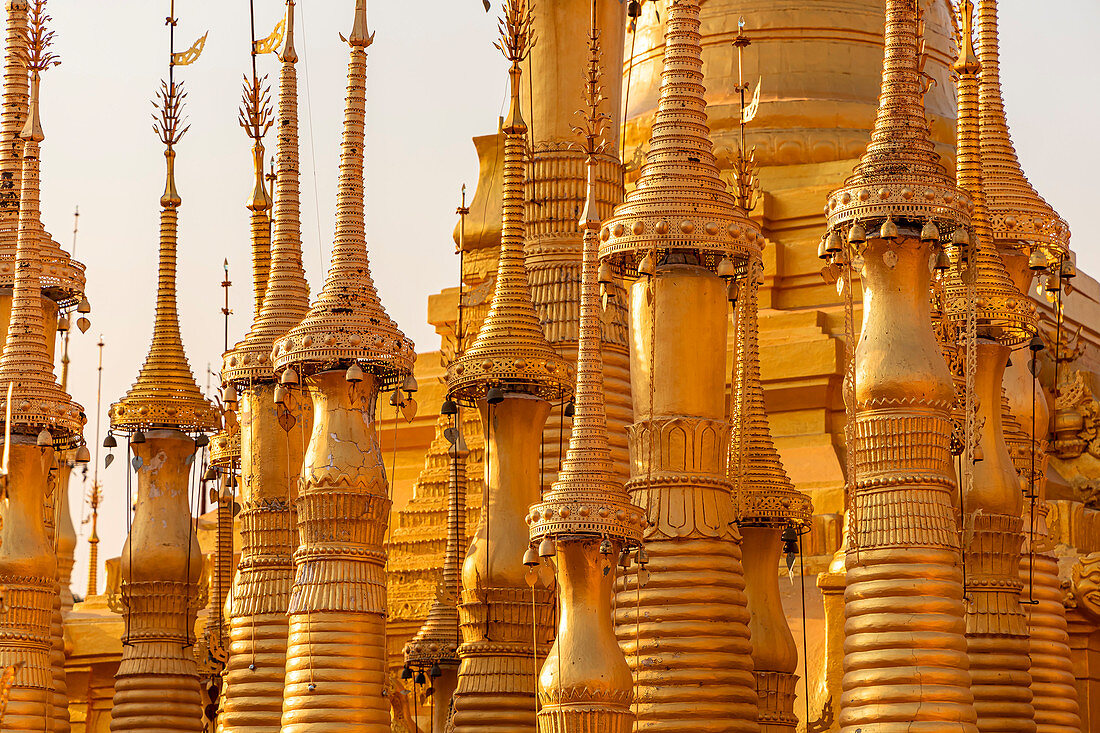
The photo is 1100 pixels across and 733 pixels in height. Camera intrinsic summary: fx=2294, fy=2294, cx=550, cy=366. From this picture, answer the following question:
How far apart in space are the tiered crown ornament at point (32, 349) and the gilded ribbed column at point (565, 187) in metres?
5.33

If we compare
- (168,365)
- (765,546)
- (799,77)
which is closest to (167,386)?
(168,365)

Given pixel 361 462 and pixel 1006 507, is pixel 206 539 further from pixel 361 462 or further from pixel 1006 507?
pixel 1006 507

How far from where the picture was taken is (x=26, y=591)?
81.2ft

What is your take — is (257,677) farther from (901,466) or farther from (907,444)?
(907,444)

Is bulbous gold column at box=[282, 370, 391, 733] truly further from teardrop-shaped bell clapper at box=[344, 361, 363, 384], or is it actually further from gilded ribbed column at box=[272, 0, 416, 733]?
teardrop-shaped bell clapper at box=[344, 361, 363, 384]

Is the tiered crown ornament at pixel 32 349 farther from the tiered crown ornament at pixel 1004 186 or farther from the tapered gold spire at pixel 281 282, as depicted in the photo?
the tiered crown ornament at pixel 1004 186

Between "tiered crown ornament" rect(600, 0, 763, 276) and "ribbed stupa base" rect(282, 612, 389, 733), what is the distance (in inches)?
166

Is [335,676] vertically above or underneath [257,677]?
underneath

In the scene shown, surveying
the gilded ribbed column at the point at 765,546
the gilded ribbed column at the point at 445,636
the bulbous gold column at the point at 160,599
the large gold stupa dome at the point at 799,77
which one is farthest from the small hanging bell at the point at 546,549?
the large gold stupa dome at the point at 799,77

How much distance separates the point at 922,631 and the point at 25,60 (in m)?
14.0

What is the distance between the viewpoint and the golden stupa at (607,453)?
766 inches

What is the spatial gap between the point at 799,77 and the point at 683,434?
60.1 ft

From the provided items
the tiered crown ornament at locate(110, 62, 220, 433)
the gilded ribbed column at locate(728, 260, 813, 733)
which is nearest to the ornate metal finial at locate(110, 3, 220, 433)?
the tiered crown ornament at locate(110, 62, 220, 433)

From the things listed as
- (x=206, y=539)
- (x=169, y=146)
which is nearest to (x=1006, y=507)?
(x=169, y=146)
